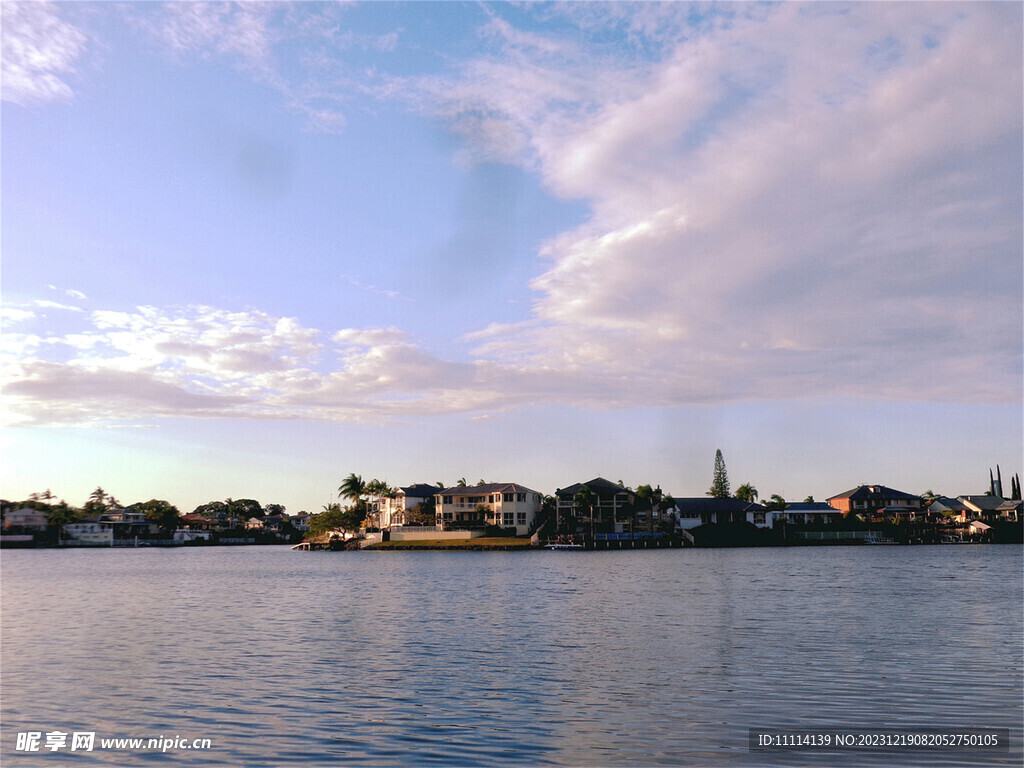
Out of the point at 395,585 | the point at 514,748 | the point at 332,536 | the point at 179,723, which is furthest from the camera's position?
the point at 332,536

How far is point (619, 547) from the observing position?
5694 inches

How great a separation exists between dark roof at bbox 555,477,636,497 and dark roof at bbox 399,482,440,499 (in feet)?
98.8

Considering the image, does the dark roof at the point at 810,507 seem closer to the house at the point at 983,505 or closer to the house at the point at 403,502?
the house at the point at 983,505

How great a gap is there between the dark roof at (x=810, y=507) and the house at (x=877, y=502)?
20.8 feet

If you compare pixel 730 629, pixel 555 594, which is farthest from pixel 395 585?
pixel 730 629

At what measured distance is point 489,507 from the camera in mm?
151125

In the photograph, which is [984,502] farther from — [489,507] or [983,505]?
[489,507]

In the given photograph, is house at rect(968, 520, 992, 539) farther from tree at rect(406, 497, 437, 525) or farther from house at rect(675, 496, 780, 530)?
tree at rect(406, 497, 437, 525)

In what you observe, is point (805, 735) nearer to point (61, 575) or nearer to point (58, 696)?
point (58, 696)

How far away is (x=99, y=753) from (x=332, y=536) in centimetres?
15552

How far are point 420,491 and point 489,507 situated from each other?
→ 2053cm

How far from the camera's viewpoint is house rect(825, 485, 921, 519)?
17750 cm

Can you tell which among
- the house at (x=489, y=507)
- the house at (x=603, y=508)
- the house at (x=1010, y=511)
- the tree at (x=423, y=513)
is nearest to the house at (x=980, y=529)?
the house at (x=1010, y=511)

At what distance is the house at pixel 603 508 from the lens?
151875 mm
